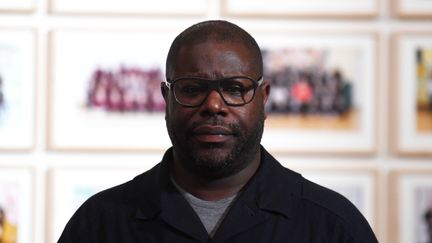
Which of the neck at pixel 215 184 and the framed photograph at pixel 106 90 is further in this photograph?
the framed photograph at pixel 106 90

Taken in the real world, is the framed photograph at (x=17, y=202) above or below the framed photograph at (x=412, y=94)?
below

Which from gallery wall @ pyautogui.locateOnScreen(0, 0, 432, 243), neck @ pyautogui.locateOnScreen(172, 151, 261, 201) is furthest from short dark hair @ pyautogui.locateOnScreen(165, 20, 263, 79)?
gallery wall @ pyautogui.locateOnScreen(0, 0, 432, 243)

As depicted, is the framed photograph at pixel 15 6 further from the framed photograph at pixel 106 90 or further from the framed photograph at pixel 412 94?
the framed photograph at pixel 412 94

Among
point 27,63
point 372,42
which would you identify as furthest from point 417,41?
point 27,63

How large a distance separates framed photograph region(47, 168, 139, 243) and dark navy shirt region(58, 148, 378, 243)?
674mm

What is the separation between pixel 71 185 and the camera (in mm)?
1689

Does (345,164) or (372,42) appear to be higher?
(372,42)

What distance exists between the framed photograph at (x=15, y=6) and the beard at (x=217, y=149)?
0.84 meters

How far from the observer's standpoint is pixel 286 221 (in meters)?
0.94

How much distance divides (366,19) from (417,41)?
0.12m

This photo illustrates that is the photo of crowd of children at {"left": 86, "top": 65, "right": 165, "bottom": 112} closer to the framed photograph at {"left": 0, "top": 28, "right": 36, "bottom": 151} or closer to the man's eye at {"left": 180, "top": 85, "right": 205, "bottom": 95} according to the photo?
the framed photograph at {"left": 0, "top": 28, "right": 36, "bottom": 151}

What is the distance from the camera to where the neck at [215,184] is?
3.16 ft

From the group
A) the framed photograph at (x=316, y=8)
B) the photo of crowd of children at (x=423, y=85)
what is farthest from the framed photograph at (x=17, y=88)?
the photo of crowd of children at (x=423, y=85)

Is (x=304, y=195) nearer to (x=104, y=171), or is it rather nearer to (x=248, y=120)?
(x=248, y=120)
